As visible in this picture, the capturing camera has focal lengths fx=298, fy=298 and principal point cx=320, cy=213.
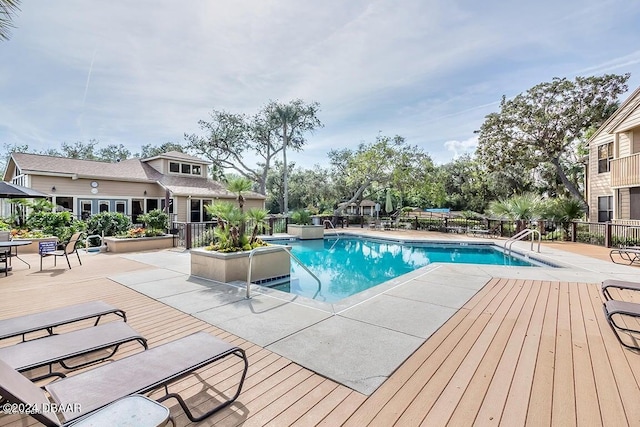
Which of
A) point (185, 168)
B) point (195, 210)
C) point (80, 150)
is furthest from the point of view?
point (80, 150)

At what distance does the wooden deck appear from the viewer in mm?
2133

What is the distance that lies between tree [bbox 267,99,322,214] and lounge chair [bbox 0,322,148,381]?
82.4 ft

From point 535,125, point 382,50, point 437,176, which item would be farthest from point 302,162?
point 382,50

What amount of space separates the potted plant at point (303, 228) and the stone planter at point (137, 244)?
6.67 metres

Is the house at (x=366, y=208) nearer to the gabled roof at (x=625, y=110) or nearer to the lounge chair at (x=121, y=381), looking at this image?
the gabled roof at (x=625, y=110)

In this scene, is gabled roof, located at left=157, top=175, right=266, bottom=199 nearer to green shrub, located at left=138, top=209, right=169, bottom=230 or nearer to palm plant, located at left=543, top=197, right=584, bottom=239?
green shrub, located at left=138, top=209, right=169, bottom=230

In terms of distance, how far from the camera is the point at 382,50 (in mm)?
10328

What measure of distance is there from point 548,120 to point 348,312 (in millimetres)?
20896

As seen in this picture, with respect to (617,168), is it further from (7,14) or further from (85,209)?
(85,209)

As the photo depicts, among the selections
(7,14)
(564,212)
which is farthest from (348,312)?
(564,212)

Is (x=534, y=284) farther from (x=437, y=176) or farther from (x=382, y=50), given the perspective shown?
(x=437, y=176)

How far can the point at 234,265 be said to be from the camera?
6.17 m

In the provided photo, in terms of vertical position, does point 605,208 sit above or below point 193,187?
below

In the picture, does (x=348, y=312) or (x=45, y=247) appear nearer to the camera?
(x=348, y=312)
